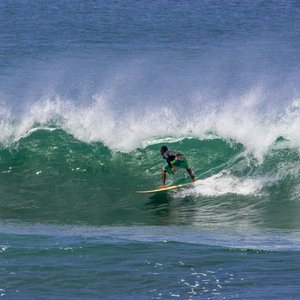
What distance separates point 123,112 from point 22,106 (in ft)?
19.0

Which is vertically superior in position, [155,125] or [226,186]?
[155,125]

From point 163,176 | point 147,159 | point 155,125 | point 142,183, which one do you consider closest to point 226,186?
point 163,176

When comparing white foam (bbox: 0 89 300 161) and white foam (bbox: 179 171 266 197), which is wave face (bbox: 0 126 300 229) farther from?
white foam (bbox: 0 89 300 161)

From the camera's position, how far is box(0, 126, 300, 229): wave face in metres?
18.6

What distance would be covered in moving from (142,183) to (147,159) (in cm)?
136

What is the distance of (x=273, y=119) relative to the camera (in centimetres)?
2428

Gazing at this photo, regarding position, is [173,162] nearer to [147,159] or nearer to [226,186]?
[226,186]

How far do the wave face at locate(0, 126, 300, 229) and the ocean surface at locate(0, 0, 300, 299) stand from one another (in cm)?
5

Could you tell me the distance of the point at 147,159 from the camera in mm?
22438

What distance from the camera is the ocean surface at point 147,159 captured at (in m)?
13.4

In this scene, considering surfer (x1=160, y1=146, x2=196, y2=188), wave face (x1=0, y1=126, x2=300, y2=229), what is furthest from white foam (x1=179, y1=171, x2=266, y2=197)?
surfer (x1=160, y1=146, x2=196, y2=188)

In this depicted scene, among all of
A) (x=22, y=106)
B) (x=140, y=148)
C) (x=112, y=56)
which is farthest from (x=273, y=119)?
(x=112, y=56)

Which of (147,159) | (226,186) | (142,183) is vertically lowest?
(226,186)

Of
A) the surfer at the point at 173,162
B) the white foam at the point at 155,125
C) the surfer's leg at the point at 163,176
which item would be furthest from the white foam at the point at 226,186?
the white foam at the point at 155,125
